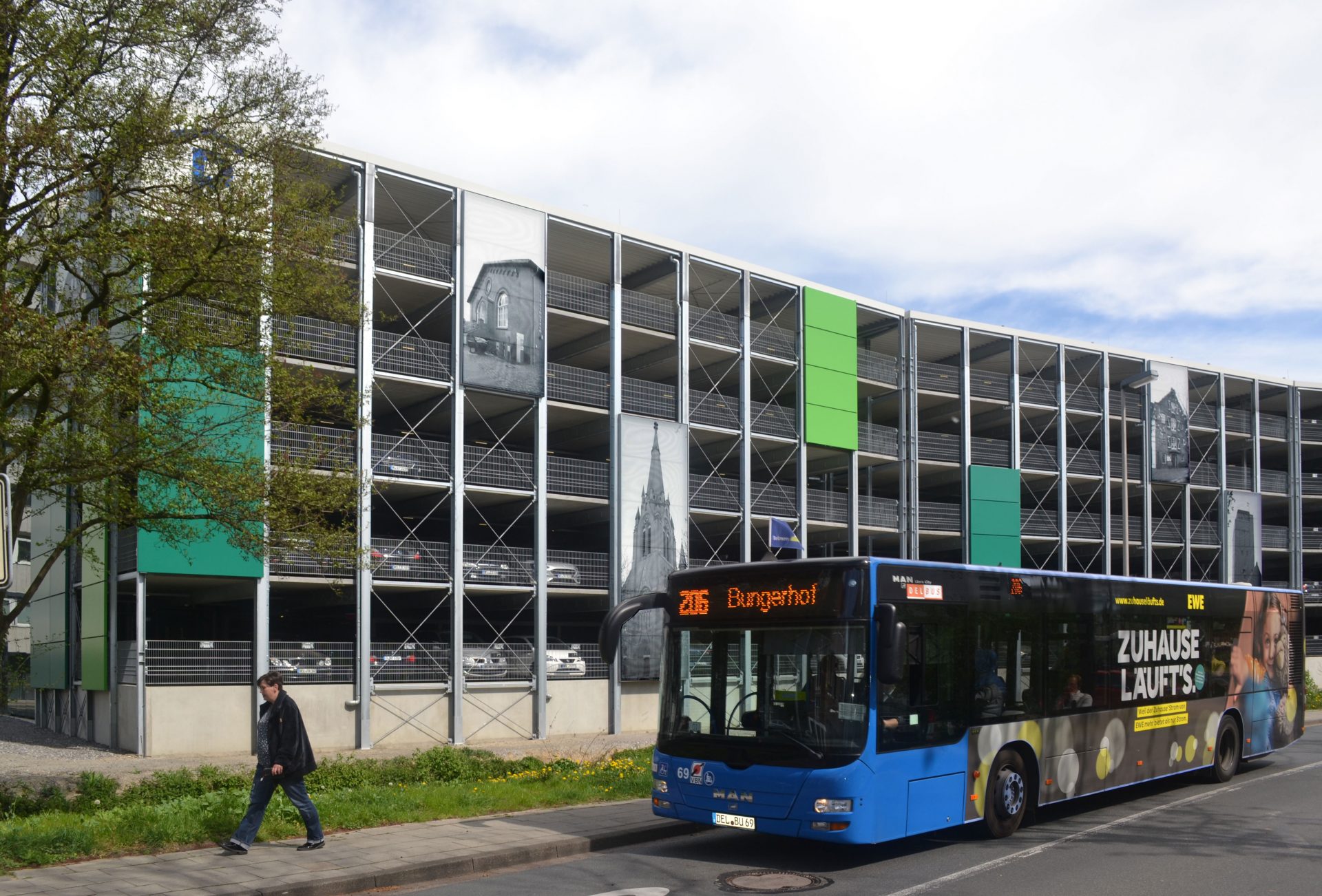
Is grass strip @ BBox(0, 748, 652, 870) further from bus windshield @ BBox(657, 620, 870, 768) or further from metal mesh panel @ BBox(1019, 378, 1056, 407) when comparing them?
metal mesh panel @ BBox(1019, 378, 1056, 407)

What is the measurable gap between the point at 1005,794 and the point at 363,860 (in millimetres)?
6462

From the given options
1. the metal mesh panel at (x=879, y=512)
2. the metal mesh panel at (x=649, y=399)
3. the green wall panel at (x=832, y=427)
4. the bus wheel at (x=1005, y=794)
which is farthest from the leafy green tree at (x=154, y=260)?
the metal mesh panel at (x=879, y=512)

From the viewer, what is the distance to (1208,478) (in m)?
54.8

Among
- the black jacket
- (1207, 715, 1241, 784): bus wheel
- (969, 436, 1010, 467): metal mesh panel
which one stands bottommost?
(1207, 715, 1241, 784): bus wheel

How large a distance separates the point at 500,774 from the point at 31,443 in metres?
7.57

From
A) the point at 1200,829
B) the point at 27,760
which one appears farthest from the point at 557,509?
the point at 1200,829

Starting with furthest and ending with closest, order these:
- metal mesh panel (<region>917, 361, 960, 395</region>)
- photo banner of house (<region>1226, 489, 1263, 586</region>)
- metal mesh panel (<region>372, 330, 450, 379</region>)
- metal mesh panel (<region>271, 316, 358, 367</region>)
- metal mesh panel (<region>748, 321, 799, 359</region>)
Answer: photo banner of house (<region>1226, 489, 1263, 586</region>), metal mesh panel (<region>917, 361, 960, 395</region>), metal mesh panel (<region>748, 321, 799, 359</region>), metal mesh panel (<region>372, 330, 450, 379</region>), metal mesh panel (<region>271, 316, 358, 367</region>)

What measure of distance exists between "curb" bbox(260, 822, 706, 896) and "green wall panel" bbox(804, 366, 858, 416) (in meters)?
28.3

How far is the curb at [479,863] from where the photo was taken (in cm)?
975

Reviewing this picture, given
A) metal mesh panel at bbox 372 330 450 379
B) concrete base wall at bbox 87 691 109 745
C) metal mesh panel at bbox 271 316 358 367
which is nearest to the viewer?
concrete base wall at bbox 87 691 109 745

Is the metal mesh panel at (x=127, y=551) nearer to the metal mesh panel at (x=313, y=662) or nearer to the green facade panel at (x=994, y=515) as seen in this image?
the metal mesh panel at (x=313, y=662)

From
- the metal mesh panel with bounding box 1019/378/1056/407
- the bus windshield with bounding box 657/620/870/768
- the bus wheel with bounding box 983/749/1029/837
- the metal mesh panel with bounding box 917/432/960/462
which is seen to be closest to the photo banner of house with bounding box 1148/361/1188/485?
the metal mesh panel with bounding box 1019/378/1056/407

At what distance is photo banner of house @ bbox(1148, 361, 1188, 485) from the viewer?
51.4m

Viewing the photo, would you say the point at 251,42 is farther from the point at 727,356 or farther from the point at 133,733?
the point at 727,356
